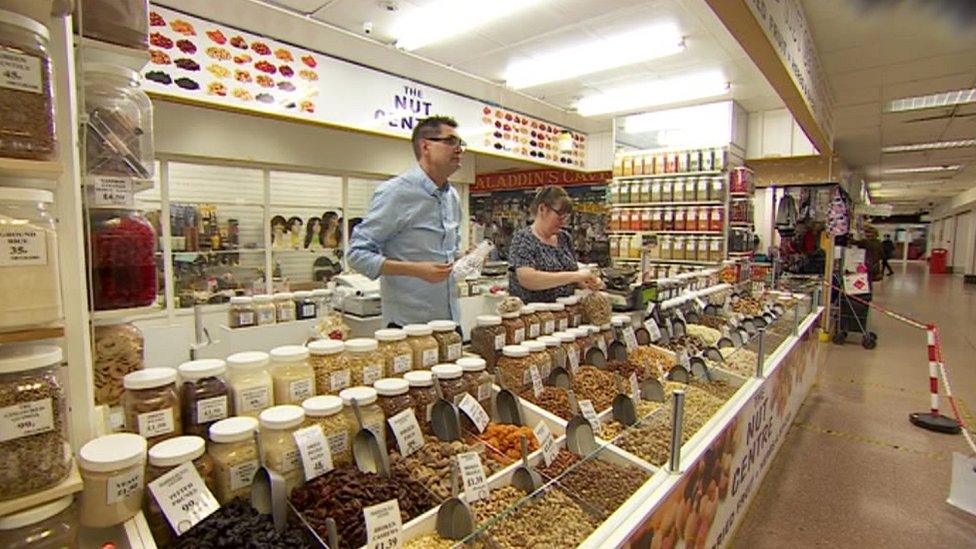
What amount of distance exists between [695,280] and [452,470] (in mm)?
3261

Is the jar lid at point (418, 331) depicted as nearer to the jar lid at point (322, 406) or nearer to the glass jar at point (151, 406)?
the jar lid at point (322, 406)

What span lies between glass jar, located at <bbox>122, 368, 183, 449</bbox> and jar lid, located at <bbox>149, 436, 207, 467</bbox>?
0.04m

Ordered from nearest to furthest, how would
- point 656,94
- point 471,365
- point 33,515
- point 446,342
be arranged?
point 33,515 < point 471,365 < point 446,342 < point 656,94

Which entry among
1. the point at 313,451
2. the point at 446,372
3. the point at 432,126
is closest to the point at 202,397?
the point at 313,451

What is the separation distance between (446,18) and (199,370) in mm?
4243

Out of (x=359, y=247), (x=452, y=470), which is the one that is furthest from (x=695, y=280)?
(x=452, y=470)

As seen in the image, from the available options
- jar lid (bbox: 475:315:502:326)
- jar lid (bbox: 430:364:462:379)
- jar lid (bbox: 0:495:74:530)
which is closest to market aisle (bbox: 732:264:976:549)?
jar lid (bbox: 475:315:502:326)

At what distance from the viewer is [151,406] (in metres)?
1.08

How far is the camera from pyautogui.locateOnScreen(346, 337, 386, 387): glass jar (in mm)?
1479

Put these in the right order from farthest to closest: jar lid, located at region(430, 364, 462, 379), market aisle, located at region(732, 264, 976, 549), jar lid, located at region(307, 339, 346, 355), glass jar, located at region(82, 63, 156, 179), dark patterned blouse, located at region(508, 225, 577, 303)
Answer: dark patterned blouse, located at region(508, 225, 577, 303)
market aisle, located at region(732, 264, 976, 549)
jar lid, located at region(430, 364, 462, 379)
jar lid, located at region(307, 339, 346, 355)
glass jar, located at region(82, 63, 156, 179)

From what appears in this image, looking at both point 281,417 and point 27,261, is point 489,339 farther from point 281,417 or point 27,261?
point 27,261

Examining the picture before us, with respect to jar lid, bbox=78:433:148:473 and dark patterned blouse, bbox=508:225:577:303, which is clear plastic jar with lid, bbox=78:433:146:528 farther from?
dark patterned blouse, bbox=508:225:577:303

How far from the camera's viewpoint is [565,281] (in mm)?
2762

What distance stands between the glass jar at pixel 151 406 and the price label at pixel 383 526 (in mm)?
469
